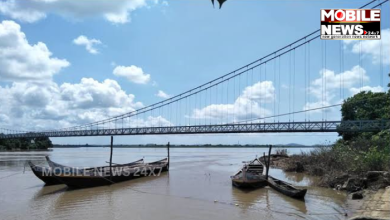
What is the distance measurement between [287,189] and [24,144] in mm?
99255

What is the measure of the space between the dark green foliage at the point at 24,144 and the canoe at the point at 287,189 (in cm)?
9091

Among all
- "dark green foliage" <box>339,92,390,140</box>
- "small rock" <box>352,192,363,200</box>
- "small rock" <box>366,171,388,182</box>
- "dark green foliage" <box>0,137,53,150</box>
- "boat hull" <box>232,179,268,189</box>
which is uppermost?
"dark green foliage" <box>339,92,390,140</box>

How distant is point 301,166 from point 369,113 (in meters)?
22.7

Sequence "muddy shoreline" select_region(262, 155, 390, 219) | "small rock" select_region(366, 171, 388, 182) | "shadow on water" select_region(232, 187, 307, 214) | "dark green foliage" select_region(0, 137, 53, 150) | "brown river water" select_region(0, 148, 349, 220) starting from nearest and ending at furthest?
"muddy shoreline" select_region(262, 155, 390, 219) → "brown river water" select_region(0, 148, 349, 220) → "shadow on water" select_region(232, 187, 307, 214) → "small rock" select_region(366, 171, 388, 182) → "dark green foliage" select_region(0, 137, 53, 150)

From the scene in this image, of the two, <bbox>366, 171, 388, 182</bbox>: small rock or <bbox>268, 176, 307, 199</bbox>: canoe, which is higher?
<bbox>366, 171, 388, 182</bbox>: small rock

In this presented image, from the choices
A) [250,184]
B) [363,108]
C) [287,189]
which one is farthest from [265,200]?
[363,108]

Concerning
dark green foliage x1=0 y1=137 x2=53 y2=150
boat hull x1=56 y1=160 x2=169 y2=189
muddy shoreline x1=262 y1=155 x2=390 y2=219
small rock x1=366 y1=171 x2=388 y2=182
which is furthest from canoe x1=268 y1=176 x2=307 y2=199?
dark green foliage x1=0 y1=137 x2=53 y2=150

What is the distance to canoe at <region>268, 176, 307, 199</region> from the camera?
13.8 m

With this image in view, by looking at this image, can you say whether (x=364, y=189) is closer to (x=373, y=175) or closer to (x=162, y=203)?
(x=373, y=175)

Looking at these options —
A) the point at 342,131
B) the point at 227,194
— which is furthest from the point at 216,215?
the point at 342,131

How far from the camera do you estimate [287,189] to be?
15.1 m

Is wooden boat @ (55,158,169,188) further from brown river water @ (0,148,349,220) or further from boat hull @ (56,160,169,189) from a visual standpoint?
brown river water @ (0,148,349,220)

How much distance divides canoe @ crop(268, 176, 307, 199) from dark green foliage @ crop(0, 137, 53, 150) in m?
90.9

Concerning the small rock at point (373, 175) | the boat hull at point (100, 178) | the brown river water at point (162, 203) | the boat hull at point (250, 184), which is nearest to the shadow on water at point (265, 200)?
the brown river water at point (162, 203)
